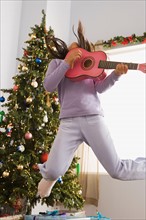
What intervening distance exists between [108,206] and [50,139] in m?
1.25

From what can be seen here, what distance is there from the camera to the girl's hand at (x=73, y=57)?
1836 mm

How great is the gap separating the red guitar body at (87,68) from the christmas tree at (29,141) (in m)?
1.12

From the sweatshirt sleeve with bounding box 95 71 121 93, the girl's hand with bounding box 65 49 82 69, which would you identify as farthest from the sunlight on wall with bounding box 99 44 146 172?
the girl's hand with bounding box 65 49 82 69

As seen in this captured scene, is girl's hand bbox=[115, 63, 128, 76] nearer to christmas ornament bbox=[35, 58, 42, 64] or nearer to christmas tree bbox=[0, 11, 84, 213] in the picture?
christmas tree bbox=[0, 11, 84, 213]

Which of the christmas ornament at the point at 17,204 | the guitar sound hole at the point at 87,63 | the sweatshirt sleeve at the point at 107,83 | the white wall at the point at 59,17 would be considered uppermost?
the white wall at the point at 59,17

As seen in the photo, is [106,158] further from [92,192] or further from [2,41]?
[2,41]

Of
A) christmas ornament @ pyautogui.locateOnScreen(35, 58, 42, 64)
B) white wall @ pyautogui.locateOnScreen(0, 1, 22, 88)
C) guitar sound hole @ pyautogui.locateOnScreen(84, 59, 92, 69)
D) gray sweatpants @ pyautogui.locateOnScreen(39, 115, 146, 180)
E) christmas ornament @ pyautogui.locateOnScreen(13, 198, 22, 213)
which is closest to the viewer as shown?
gray sweatpants @ pyautogui.locateOnScreen(39, 115, 146, 180)

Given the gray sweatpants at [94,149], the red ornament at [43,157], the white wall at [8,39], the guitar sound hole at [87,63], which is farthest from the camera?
the white wall at [8,39]

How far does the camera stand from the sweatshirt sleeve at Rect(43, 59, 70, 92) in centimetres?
185

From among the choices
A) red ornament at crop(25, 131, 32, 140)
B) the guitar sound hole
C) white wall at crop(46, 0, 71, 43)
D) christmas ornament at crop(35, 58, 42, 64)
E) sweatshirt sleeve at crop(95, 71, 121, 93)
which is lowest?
red ornament at crop(25, 131, 32, 140)

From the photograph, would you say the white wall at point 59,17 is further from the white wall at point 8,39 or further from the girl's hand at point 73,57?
the girl's hand at point 73,57

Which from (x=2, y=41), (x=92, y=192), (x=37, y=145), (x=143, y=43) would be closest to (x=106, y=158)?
(x=37, y=145)

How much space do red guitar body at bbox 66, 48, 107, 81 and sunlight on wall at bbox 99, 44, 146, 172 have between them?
1.80 meters

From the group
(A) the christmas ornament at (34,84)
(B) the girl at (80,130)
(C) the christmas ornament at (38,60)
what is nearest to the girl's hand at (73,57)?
(B) the girl at (80,130)
